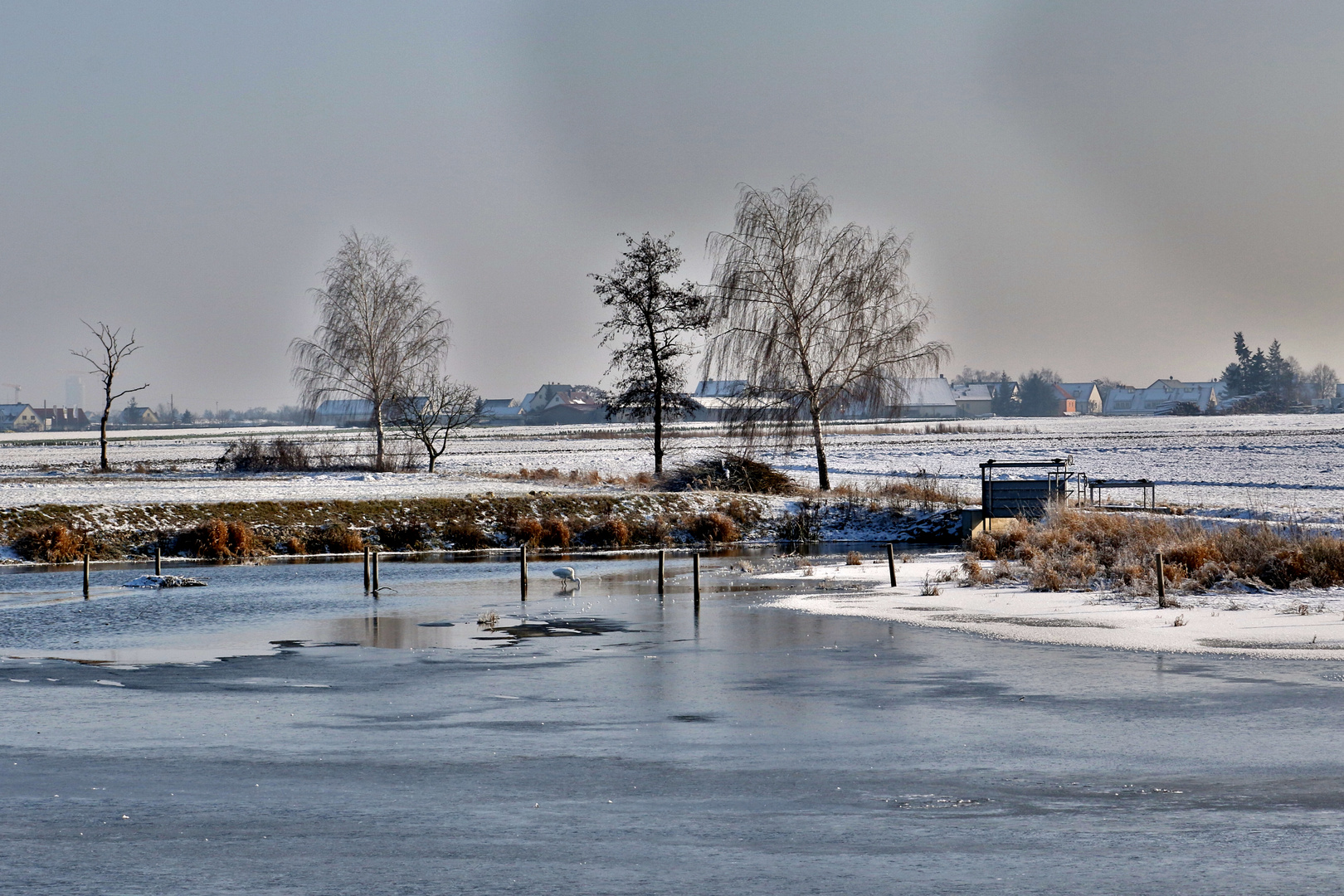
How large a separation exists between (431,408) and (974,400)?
147 metres

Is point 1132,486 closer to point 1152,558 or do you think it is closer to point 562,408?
point 1152,558

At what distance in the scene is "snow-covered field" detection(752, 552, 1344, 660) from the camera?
17359 mm

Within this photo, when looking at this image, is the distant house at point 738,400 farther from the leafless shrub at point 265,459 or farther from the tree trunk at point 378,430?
the leafless shrub at point 265,459

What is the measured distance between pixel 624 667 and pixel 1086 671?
5.48m

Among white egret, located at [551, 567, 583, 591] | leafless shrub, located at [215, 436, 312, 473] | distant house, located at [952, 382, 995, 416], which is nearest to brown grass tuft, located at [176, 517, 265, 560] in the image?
white egret, located at [551, 567, 583, 591]

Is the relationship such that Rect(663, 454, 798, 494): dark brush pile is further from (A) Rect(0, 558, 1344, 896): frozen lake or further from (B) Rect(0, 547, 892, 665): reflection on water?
(A) Rect(0, 558, 1344, 896): frozen lake

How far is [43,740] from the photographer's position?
11.7 metres

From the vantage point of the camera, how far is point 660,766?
34.9ft

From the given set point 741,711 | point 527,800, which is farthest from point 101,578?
point 527,800

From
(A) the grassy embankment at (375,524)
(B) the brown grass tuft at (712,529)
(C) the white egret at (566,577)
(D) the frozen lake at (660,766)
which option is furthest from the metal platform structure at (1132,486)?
(D) the frozen lake at (660,766)

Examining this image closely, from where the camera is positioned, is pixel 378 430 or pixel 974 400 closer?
pixel 378 430

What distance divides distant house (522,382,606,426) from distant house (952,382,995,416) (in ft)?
173

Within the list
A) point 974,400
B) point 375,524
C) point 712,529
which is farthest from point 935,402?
point 375,524

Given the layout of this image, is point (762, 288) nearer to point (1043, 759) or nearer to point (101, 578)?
point (101, 578)
